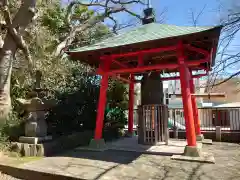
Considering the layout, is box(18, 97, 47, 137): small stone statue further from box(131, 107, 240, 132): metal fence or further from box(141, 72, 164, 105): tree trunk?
box(131, 107, 240, 132): metal fence

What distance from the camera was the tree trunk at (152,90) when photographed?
22.7 ft

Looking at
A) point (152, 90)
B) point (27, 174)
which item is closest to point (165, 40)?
point (152, 90)

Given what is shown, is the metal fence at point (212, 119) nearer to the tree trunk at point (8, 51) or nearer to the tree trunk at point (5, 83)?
the tree trunk at point (5, 83)

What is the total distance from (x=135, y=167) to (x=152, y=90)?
321 centimetres

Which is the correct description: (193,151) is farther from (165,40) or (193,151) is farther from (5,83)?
(5,83)

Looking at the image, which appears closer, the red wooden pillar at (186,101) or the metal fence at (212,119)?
the red wooden pillar at (186,101)

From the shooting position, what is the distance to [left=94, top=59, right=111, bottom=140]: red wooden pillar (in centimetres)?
625

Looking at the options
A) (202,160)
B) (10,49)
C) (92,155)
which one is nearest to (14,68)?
(10,49)

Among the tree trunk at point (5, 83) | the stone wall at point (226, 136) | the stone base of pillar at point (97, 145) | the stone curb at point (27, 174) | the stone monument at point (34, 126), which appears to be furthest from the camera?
the stone wall at point (226, 136)

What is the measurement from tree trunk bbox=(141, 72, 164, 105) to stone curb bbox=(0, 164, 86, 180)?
3926mm

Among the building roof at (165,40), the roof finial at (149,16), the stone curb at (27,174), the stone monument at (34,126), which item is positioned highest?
the roof finial at (149,16)

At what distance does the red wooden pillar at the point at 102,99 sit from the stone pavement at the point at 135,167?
835 mm

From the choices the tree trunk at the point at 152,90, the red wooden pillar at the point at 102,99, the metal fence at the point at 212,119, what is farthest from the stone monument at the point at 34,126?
the metal fence at the point at 212,119

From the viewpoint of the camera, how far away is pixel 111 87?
9820mm
